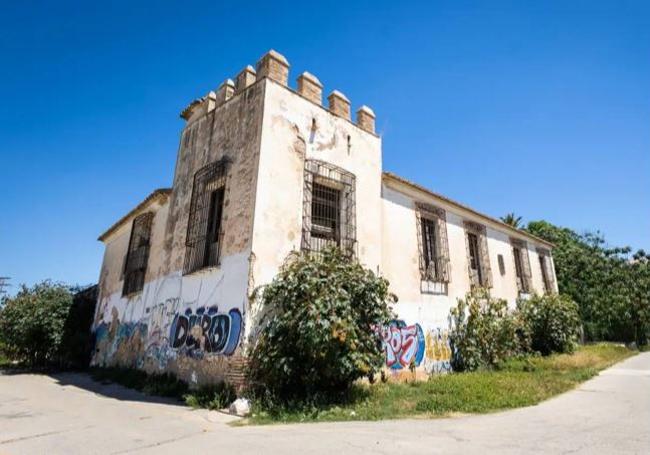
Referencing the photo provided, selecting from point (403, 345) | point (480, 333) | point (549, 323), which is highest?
point (549, 323)

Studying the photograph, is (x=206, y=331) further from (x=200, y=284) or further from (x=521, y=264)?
(x=521, y=264)

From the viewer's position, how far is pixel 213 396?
6.52 m

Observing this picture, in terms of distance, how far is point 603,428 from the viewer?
15.6 feet

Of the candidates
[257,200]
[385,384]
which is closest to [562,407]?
[385,384]

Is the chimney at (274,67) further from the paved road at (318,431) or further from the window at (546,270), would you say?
the window at (546,270)

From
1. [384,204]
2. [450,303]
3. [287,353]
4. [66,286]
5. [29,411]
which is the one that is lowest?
[29,411]

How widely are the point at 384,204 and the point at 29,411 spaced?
8.60 meters

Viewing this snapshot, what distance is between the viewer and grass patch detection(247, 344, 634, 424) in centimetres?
566

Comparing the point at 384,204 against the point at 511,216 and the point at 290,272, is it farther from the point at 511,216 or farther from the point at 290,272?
the point at 511,216

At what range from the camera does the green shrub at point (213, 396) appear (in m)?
6.24

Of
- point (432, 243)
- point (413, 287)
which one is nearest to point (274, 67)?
point (413, 287)

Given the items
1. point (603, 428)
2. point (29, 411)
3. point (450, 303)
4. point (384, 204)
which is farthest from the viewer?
point (450, 303)

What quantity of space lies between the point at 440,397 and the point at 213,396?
4.13 metres

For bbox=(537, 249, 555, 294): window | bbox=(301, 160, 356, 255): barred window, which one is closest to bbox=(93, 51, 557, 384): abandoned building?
bbox=(301, 160, 356, 255): barred window
